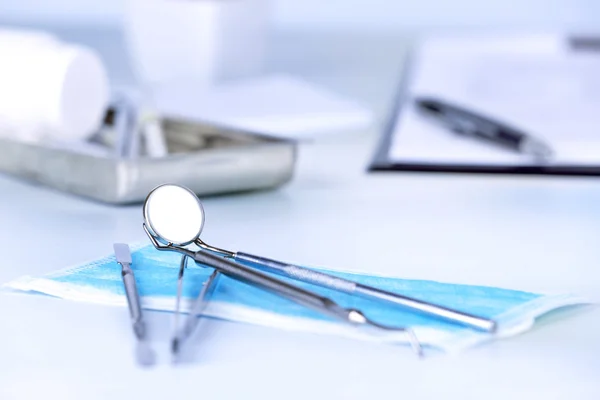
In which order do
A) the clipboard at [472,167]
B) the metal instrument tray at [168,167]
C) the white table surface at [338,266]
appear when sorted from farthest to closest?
the clipboard at [472,167], the metal instrument tray at [168,167], the white table surface at [338,266]

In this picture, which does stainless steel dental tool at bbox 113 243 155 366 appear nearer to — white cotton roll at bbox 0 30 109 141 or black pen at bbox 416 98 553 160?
white cotton roll at bbox 0 30 109 141

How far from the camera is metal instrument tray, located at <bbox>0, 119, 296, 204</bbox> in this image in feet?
2.09

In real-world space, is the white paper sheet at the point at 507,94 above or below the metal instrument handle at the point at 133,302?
above

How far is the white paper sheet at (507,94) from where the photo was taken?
31.8 inches

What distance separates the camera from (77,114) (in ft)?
2.40

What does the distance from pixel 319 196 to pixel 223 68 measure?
36 cm

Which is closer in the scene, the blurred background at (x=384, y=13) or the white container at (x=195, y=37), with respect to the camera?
the white container at (x=195, y=37)

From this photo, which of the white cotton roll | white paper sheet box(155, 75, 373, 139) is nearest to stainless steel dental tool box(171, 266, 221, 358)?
the white cotton roll

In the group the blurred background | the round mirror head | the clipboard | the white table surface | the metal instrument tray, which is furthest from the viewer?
the blurred background

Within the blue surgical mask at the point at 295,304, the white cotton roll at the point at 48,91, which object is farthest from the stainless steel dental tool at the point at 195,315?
the white cotton roll at the point at 48,91

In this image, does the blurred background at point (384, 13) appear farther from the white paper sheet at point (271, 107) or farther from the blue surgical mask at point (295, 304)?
the blue surgical mask at point (295, 304)

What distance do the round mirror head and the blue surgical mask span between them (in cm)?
1

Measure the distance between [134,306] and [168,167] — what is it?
18 cm

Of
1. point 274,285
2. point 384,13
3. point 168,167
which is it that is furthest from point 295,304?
point 384,13
